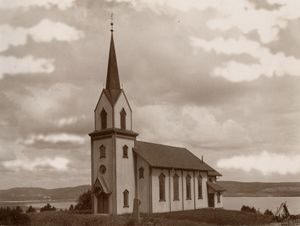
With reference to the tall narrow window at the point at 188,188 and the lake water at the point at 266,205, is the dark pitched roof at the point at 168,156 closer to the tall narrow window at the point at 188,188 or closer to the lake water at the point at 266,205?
Result: the tall narrow window at the point at 188,188

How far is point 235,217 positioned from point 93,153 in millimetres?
14613

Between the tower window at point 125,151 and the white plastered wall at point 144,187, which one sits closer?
the tower window at point 125,151

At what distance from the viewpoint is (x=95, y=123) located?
145 feet

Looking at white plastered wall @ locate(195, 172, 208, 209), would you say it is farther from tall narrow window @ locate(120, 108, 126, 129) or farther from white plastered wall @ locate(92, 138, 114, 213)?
white plastered wall @ locate(92, 138, 114, 213)

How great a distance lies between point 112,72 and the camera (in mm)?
45094

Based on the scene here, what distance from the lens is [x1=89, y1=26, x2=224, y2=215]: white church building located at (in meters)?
42.4

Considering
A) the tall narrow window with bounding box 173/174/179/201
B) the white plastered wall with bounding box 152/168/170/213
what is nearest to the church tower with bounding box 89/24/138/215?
the white plastered wall with bounding box 152/168/170/213

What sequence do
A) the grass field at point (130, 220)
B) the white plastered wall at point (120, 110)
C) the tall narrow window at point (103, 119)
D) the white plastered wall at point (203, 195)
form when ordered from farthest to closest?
the white plastered wall at point (203, 195) → the tall narrow window at point (103, 119) → the white plastered wall at point (120, 110) → the grass field at point (130, 220)

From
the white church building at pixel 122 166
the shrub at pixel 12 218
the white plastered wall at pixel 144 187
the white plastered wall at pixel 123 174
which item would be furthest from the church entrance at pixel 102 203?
the shrub at pixel 12 218

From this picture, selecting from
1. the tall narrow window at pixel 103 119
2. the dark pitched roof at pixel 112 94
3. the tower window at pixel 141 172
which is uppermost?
the dark pitched roof at pixel 112 94

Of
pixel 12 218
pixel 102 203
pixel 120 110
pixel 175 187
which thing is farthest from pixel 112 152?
pixel 12 218

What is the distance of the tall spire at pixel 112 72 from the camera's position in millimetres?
44500

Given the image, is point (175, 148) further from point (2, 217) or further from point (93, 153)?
point (2, 217)

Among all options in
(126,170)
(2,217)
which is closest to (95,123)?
(126,170)
